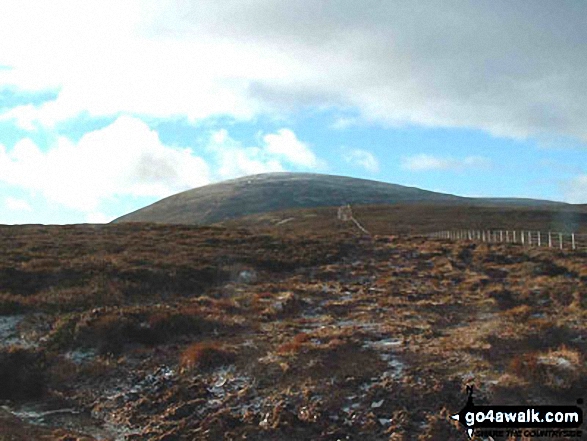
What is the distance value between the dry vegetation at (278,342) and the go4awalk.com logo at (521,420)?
1.25 feet

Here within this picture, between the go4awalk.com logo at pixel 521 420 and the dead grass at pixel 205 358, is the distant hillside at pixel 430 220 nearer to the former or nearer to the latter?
the dead grass at pixel 205 358

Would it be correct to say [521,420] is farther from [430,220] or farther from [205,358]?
[430,220]

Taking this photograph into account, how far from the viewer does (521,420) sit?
1364cm

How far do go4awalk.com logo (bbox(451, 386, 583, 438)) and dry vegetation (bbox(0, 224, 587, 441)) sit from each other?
1.25 ft

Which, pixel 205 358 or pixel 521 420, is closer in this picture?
pixel 521 420

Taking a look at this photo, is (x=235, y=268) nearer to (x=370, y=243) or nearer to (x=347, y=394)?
(x=370, y=243)

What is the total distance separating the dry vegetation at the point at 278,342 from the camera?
14.8m

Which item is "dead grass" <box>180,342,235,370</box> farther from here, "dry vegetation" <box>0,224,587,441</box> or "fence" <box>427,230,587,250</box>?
"fence" <box>427,230,587,250</box>

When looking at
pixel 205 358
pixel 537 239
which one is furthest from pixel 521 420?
pixel 537 239

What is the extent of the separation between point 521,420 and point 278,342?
8.91 m

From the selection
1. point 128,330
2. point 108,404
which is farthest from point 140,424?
point 128,330

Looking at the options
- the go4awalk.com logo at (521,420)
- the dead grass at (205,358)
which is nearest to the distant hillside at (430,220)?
the dead grass at (205,358)

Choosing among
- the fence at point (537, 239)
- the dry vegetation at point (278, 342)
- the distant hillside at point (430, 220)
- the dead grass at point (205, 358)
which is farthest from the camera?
the distant hillside at point (430, 220)

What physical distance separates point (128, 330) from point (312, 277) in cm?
1431
